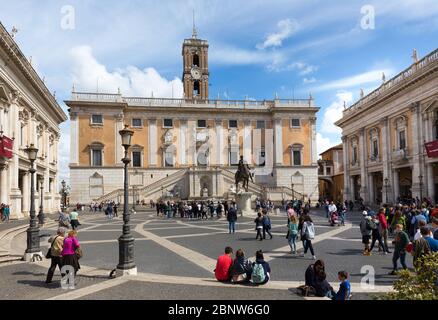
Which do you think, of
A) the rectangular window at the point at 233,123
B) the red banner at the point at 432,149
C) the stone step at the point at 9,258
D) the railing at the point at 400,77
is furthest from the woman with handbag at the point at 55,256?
the rectangular window at the point at 233,123

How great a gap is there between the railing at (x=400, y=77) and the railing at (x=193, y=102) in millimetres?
10545

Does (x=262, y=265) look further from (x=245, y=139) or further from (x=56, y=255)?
(x=245, y=139)

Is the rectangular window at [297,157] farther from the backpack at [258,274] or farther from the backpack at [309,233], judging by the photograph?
the backpack at [258,274]

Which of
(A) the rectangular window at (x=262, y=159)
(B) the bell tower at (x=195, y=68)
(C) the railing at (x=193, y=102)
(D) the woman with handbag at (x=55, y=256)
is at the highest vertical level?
(B) the bell tower at (x=195, y=68)

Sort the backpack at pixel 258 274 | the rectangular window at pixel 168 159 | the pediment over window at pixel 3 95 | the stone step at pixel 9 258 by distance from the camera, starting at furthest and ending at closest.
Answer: the rectangular window at pixel 168 159 < the pediment over window at pixel 3 95 < the stone step at pixel 9 258 < the backpack at pixel 258 274

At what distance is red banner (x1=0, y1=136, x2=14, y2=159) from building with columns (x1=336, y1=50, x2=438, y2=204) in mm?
34392

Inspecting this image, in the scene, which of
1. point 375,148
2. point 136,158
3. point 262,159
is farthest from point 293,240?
point 262,159

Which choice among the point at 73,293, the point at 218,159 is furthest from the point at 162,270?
the point at 218,159

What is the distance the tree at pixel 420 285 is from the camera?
168 inches

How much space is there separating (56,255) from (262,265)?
5.42 metres

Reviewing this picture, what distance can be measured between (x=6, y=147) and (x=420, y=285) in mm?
26688

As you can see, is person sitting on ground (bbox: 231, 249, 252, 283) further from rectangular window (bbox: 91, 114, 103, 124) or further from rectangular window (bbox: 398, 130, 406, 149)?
rectangular window (bbox: 91, 114, 103, 124)

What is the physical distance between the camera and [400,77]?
37812mm

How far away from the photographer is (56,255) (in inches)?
369
